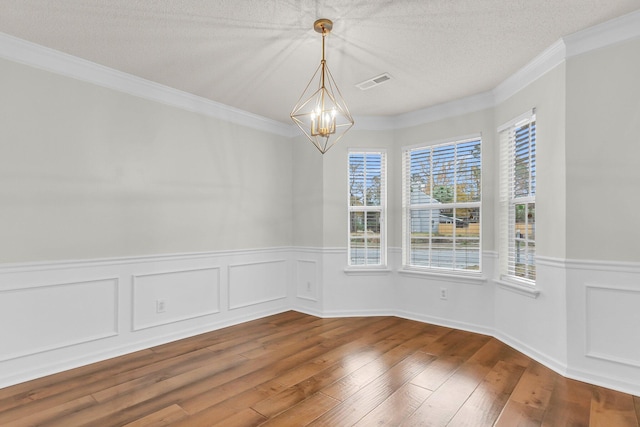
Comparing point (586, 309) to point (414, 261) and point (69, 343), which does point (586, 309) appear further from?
point (69, 343)

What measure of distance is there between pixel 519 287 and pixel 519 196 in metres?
0.92

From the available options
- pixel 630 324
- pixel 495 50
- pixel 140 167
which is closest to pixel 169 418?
pixel 140 167

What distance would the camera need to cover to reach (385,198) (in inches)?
187

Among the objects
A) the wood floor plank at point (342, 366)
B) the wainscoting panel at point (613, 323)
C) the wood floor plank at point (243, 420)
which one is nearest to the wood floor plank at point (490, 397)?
the wainscoting panel at point (613, 323)

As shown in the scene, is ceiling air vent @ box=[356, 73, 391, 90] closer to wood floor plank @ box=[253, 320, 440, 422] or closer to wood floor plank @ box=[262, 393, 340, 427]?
wood floor plank @ box=[253, 320, 440, 422]

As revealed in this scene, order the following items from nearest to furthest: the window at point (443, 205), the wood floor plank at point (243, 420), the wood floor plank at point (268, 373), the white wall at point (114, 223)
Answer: the wood floor plank at point (243, 420)
the wood floor plank at point (268, 373)
the white wall at point (114, 223)
the window at point (443, 205)

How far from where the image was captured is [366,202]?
4.79m

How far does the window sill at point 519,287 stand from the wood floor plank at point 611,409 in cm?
85

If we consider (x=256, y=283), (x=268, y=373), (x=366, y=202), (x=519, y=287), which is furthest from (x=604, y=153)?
(x=256, y=283)

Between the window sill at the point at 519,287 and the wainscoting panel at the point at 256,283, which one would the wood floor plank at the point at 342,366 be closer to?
the window sill at the point at 519,287

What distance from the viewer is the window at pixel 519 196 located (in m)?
3.35

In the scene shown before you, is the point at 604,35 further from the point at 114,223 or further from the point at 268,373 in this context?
the point at 114,223

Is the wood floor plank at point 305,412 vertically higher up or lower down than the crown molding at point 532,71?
lower down

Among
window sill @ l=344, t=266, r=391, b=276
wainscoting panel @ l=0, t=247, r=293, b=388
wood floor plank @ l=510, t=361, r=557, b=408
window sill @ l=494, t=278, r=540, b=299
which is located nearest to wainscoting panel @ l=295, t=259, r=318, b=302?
window sill @ l=344, t=266, r=391, b=276
